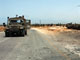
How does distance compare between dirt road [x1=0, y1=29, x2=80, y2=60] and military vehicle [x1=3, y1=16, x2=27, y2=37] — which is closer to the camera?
dirt road [x1=0, y1=29, x2=80, y2=60]

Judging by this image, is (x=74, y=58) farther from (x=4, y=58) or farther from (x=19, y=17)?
(x=19, y=17)

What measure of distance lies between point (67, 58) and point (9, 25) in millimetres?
23835

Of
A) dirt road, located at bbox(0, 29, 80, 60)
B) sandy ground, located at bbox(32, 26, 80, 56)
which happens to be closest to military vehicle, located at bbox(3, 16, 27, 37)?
sandy ground, located at bbox(32, 26, 80, 56)

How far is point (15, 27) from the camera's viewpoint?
34156mm

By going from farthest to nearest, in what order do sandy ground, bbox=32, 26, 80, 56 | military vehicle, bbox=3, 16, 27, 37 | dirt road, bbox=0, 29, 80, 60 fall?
military vehicle, bbox=3, 16, 27, 37 < sandy ground, bbox=32, 26, 80, 56 < dirt road, bbox=0, 29, 80, 60

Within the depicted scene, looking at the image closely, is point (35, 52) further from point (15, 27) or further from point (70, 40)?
point (15, 27)

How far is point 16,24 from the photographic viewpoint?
3497cm

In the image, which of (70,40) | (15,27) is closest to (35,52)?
(70,40)

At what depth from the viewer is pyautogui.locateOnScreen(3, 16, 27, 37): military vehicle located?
34031 mm

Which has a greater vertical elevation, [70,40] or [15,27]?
[15,27]

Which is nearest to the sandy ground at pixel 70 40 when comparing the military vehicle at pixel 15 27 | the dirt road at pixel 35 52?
the dirt road at pixel 35 52

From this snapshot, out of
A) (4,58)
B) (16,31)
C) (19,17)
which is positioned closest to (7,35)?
(16,31)

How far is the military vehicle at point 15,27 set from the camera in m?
34.0

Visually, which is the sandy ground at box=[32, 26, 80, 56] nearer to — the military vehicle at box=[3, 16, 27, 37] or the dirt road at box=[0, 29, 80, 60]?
the dirt road at box=[0, 29, 80, 60]
